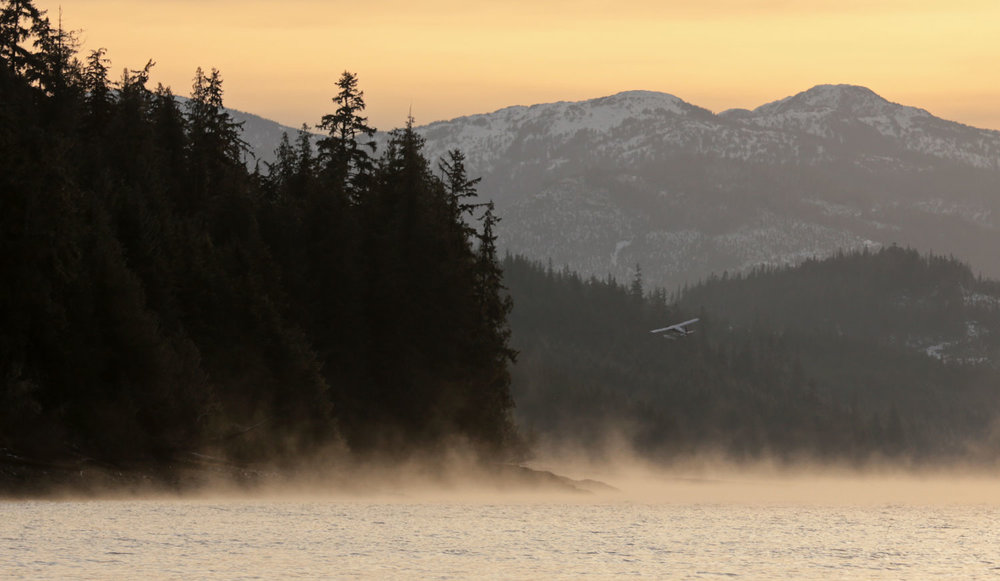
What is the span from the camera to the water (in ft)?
156

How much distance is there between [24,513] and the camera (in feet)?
190

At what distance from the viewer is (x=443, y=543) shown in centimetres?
5938

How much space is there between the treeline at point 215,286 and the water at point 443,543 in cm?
547

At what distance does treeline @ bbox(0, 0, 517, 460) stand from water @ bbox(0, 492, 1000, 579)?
5474 mm

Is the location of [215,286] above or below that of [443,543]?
above

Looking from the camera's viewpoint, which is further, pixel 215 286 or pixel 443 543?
pixel 215 286

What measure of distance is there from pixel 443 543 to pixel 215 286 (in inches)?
1213

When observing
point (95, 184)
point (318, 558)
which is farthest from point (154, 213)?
point (318, 558)

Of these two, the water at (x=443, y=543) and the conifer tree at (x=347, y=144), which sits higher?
the conifer tree at (x=347, y=144)

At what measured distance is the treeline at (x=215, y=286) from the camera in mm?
68875

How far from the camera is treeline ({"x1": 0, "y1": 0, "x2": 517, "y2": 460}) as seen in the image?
68.9 metres

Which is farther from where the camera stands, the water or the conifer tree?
the conifer tree

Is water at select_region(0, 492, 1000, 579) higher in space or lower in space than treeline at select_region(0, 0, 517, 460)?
lower

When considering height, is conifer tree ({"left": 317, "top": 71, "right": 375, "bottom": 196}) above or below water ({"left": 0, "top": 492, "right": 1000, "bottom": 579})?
above
